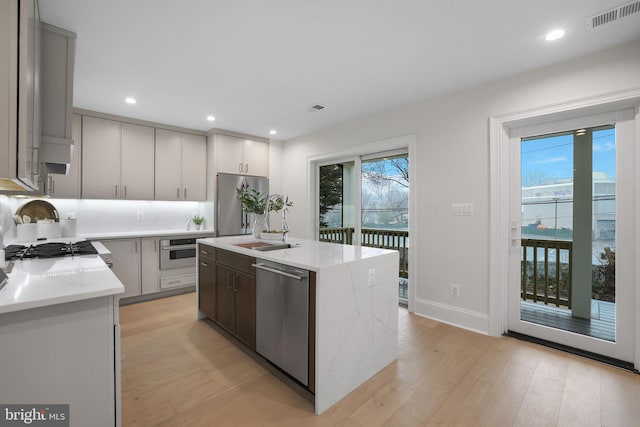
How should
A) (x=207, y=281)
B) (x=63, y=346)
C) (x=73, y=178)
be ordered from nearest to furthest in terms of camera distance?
(x=63, y=346) → (x=207, y=281) → (x=73, y=178)

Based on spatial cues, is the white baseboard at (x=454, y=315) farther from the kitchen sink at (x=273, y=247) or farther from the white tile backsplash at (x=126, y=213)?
the white tile backsplash at (x=126, y=213)

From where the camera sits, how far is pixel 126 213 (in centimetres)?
434

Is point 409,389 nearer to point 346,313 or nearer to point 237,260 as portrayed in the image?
point 346,313

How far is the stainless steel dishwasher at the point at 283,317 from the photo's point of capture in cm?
187

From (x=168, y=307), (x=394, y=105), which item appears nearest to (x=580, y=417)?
(x=394, y=105)

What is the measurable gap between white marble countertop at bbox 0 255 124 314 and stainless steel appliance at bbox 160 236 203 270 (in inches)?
88.9

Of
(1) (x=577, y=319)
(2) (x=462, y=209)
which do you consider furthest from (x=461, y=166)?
(1) (x=577, y=319)

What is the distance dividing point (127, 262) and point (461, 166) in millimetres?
4223

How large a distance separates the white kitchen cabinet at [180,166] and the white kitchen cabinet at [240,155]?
0.34m

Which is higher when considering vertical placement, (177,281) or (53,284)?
(53,284)

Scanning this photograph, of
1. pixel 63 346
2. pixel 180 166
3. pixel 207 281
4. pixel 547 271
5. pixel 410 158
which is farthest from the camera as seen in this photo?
pixel 180 166

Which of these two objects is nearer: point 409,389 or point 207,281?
point 409,389

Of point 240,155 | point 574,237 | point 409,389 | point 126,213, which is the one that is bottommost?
point 409,389

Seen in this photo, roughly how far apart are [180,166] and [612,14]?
4.88m
